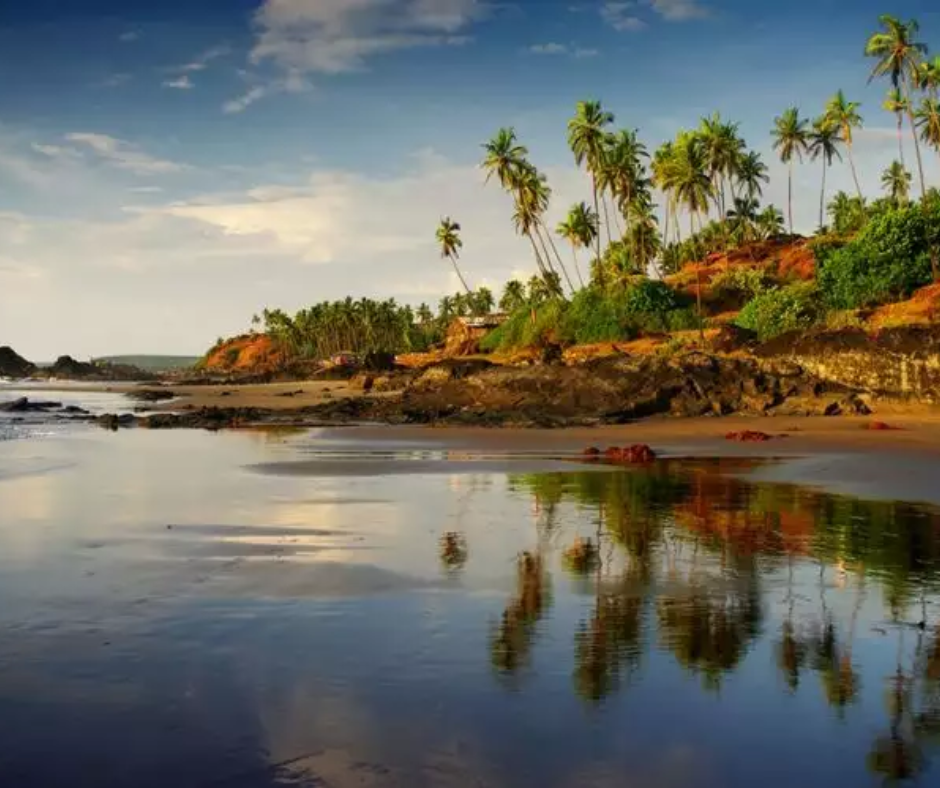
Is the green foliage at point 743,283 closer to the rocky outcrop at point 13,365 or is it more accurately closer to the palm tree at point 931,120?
the palm tree at point 931,120

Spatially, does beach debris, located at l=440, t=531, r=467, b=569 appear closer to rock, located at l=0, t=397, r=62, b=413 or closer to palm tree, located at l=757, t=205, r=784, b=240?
rock, located at l=0, t=397, r=62, b=413

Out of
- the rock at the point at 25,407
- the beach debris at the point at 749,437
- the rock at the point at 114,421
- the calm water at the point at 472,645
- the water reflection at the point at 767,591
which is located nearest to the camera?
the calm water at the point at 472,645

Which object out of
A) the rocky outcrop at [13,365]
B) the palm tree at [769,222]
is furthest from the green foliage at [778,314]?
the rocky outcrop at [13,365]

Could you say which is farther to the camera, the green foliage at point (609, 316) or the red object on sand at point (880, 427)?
the green foliage at point (609, 316)

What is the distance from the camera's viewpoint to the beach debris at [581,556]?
1064cm

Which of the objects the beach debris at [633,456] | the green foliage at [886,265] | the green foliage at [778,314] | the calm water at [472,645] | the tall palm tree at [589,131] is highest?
the tall palm tree at [589,131]

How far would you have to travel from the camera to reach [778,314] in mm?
55719

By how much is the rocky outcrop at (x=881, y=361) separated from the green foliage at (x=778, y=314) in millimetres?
17475

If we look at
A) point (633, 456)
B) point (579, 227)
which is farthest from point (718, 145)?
point (633, 456)

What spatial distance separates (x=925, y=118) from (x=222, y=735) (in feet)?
291

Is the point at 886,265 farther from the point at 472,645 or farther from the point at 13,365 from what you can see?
the point at 13,365

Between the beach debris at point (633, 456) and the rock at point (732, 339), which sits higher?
the rock at point (732, 339)

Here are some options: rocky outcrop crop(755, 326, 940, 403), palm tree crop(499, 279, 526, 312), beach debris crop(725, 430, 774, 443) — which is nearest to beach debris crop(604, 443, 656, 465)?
beach debris crop(725, 430, 774, 443)

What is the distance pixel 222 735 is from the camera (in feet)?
19.1
